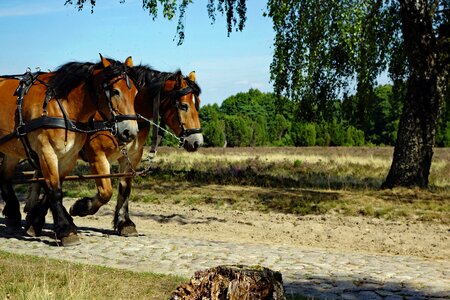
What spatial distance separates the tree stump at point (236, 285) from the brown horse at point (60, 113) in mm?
4808

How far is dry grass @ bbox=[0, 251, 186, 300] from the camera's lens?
6.79 meters

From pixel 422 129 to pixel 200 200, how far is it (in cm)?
639

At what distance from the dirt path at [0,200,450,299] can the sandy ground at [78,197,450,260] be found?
18 mm

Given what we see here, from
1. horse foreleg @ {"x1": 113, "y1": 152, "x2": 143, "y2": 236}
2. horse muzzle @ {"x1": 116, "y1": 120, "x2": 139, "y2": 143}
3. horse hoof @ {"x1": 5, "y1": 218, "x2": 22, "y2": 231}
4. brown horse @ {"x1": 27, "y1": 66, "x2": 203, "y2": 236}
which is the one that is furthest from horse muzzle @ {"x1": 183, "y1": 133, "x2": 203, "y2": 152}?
horse hoof @ {"x1": 5, "y1": 218, "x2": 22, "y2": 231}

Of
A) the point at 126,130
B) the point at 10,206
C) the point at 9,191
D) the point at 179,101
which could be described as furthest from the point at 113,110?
the point at 10,206

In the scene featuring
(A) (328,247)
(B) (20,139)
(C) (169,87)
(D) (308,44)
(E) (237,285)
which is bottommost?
(A) (328,247)

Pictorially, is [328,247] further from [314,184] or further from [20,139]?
[314,184]

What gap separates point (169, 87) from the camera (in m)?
10.9

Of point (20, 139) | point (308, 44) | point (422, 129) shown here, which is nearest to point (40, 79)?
Answer: point (20, 139)

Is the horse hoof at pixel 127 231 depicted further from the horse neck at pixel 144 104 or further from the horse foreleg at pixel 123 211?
the horse neck at pixel 144 104

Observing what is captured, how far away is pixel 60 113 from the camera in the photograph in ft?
33.9

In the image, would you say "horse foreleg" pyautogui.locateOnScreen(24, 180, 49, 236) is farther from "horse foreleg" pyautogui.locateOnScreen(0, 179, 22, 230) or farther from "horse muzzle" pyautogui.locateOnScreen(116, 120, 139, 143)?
"horse muzzle" pyautogui.locateOnScreen(116, 120, 139, 143)

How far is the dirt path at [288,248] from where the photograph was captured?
27.1ft

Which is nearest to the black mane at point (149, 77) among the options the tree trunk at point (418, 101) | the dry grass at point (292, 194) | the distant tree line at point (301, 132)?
the dry grass at point (292, 194)
